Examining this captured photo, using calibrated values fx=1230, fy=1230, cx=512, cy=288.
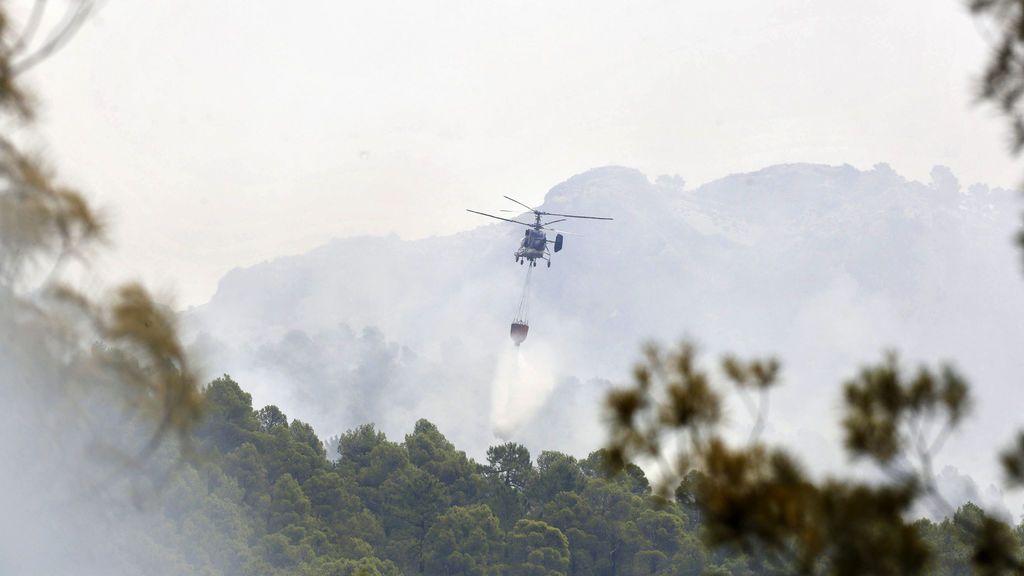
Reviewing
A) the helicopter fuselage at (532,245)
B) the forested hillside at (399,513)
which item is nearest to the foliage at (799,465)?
the forested hillside at (399,513)

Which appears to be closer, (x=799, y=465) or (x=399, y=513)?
(x=799, y=465)

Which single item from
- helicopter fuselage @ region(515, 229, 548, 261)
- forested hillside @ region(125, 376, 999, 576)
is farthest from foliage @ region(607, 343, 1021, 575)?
helicopter fuselage @ region(515, 229, 548, 261)

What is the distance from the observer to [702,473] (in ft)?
18.5

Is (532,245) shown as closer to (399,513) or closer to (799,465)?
(399,513)

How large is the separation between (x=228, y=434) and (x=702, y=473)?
172ft

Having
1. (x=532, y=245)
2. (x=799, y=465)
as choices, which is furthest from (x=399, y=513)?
(x=799, y=465)

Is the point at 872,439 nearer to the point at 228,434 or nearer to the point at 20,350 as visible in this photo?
the point at 20,350

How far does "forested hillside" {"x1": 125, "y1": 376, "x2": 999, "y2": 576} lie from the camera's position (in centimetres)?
4597

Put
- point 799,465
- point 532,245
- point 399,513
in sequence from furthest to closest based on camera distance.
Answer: point 399,513 → point 532,245 → point 799,465

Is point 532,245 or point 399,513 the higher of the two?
point 532,245

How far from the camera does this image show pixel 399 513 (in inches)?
2160

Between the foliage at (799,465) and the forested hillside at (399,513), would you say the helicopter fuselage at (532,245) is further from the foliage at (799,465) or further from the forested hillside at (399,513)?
the foliage at (799,465)

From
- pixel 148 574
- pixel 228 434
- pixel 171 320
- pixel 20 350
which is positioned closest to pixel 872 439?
pixel 171 320

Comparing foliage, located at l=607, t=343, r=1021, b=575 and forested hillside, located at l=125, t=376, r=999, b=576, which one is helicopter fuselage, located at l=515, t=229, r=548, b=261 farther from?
foliage, located at l=607, t=343, r=1021, b=575
